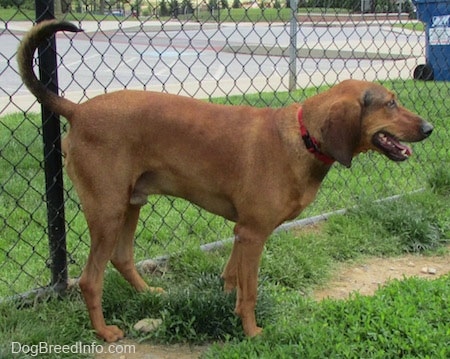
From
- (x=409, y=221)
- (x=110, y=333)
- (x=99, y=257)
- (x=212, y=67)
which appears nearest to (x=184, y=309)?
(x=110, y=333)

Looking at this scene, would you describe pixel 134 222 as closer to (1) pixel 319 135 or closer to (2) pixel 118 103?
→ (2) pixel 118 103

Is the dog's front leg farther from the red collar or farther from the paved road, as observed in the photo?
the paved road

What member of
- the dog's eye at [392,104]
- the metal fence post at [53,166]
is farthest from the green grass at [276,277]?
the dog's eye at [392,104]

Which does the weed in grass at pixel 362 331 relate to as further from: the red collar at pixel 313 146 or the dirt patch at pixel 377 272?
the red collar at pixel 313 146

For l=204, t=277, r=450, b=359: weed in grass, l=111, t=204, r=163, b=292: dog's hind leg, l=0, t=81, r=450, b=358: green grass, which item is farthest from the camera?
l=111, t=204, r=163, b=292: dog's hind leg

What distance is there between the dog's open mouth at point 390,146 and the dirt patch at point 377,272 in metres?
1.05

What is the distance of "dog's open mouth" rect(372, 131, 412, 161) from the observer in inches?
121

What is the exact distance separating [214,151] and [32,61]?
970 mm

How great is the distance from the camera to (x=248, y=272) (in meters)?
3.12

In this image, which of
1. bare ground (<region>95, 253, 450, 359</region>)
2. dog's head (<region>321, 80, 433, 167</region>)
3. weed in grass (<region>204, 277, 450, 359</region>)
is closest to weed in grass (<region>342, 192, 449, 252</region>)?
bare ground (<region>95, 253, 450, 359</region>)

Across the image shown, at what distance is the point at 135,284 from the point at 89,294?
0.44 meters

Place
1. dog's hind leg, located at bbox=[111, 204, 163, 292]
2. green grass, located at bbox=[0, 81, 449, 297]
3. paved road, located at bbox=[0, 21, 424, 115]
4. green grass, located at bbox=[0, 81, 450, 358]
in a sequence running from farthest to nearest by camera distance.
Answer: paved road, located at bbox=[0, 21, 424, 115] < green grass, located at bbox=[0, 81, 449, 297] < dog's hind leg, located at bbox=[111, 204, 163, 292] < green grass, located at bbox=[0, 81, 450, 358]

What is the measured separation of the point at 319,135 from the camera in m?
2.98

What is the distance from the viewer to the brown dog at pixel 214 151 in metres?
3.01
